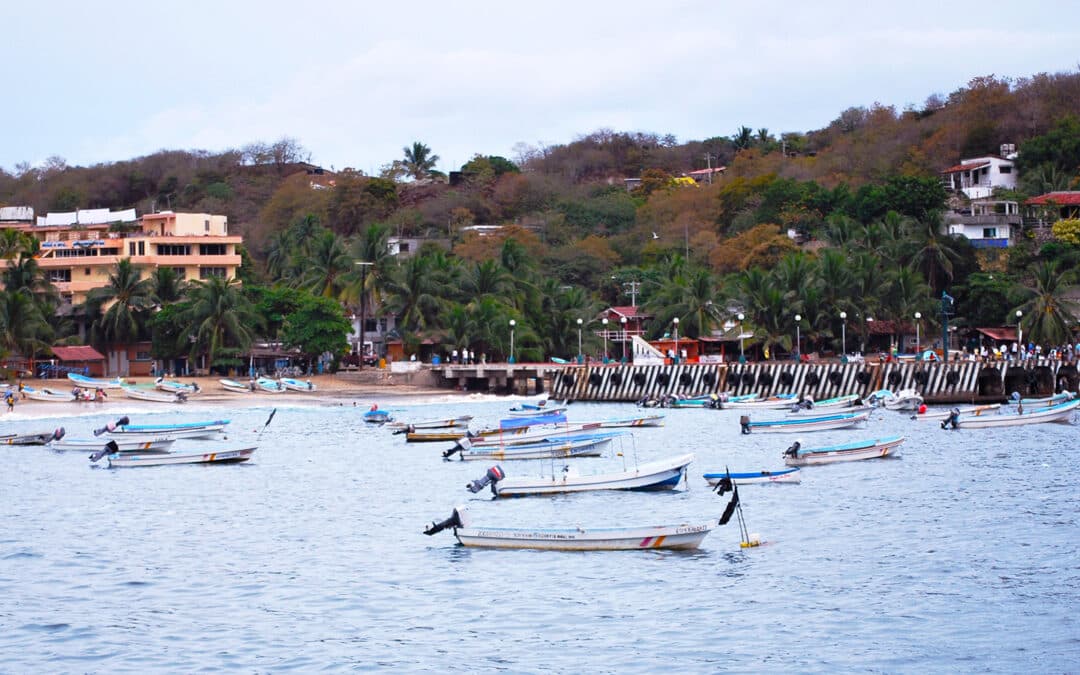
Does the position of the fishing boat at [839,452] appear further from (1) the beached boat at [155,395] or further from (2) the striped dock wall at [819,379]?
(1) the beached boat at [155,395]

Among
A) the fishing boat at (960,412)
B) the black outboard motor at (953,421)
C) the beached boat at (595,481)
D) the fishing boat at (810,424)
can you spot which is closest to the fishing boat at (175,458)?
the beached boat at (595,481)

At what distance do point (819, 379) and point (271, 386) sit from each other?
38.2m

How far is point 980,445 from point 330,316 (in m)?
55.4

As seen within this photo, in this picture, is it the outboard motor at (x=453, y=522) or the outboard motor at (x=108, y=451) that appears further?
the outboard motor at (x=108, y=451)

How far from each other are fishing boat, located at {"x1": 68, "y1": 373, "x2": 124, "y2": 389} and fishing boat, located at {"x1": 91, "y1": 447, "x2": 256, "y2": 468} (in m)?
39.5

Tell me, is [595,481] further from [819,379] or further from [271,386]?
[271,386]

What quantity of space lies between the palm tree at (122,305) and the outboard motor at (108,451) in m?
50.8

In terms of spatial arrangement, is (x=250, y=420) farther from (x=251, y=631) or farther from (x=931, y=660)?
(x=931, y=660)

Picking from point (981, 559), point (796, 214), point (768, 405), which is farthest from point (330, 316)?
point (981, 559)

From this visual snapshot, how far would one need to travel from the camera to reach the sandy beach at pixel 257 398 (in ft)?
291

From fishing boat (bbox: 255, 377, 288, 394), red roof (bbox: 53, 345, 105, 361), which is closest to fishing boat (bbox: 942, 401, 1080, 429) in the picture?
fishing boat (bbox: 255, 377, 288, 394)

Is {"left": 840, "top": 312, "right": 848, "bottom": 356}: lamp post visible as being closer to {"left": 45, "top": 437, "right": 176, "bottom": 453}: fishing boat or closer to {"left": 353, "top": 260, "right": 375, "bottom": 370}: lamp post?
{"left": 353, "top": 260, "right": 375, "bottom": 370}: lamp post

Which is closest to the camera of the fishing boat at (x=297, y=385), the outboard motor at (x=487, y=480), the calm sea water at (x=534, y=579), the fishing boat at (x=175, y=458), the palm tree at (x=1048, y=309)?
the calm sea water at (x=534, y=579)

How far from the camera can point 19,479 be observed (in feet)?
181
